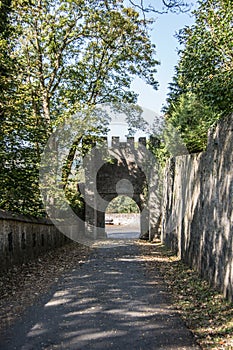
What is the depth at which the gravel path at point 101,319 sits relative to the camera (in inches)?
149

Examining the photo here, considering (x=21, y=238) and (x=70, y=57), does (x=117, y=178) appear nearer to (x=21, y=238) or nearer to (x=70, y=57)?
(x=70, y=57)

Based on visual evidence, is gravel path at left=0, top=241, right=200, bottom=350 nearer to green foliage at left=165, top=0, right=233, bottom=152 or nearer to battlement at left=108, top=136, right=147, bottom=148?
green foliage at left=165, top=0, right=233, bottom=152

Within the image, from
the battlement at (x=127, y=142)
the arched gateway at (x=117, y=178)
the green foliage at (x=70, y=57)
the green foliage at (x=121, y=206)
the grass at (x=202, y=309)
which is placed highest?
the green foliage at (x=70, y=57)

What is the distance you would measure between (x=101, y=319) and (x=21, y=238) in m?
4.75

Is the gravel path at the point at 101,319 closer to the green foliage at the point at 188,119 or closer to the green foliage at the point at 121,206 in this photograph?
the green foliage at the point at 188,119

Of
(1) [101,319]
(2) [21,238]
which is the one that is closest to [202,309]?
(1) [101,319]

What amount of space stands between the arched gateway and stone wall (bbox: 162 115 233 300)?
29.2 feet

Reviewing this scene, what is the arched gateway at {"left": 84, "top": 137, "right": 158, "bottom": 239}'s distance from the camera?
19578 mm

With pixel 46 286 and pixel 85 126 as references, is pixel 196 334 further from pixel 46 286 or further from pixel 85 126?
pixel 85 126

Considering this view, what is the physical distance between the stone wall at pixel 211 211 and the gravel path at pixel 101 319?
98 centimetres

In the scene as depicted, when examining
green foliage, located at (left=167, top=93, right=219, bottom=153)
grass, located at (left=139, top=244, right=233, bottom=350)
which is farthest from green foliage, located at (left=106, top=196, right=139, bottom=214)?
grass, located at (left=139, top=244, right=233, bottom=350)

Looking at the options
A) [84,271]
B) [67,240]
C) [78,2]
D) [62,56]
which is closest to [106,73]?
[62,56]

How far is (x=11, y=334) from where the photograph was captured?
13.3 ft

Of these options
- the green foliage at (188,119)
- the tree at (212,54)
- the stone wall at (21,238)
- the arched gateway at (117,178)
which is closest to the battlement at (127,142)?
the arched gateway at (117,178)
